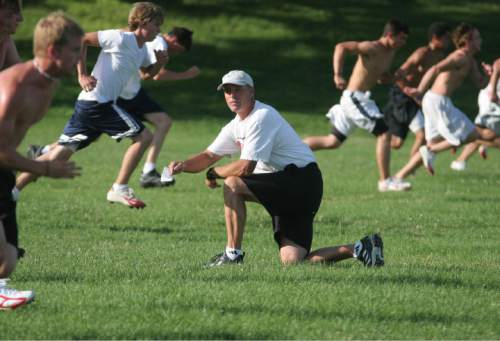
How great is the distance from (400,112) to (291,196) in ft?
28.7

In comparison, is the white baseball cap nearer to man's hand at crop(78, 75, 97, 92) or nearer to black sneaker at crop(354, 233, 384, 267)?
black sneaker at crop(354, 233, 384, 267)

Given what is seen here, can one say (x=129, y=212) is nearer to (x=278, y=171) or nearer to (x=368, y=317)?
(x=278, y=171)

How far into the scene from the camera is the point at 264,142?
782 centimetres

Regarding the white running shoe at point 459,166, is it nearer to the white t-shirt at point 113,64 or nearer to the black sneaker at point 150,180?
the black sneaker at point 150,180

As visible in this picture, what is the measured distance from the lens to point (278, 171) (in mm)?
8102

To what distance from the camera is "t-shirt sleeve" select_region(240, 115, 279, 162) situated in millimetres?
7805

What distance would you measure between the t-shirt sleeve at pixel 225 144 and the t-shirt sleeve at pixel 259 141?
1.00 ft

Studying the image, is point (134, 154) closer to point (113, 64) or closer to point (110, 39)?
point (113, 64)

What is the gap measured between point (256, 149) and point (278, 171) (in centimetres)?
38

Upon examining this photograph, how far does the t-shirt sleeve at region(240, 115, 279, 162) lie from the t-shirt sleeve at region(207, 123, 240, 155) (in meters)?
0.30

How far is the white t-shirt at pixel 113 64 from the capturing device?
11.4 m

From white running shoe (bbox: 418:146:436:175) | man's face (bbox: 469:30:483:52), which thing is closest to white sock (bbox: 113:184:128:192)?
white running shoe (bbox: 418:146:436:175)

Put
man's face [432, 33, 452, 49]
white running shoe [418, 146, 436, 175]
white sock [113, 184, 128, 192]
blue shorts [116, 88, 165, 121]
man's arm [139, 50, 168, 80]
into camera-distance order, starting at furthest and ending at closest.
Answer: man's face [432, 33, 452, 49], white running shoe [418, 146, 436, 175], blue shorts [116, 88, 165, 121], man's arm [139, 50, 168, 80], white sock [113, 184, 128, 192]

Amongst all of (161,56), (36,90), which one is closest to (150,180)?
(161,56)
